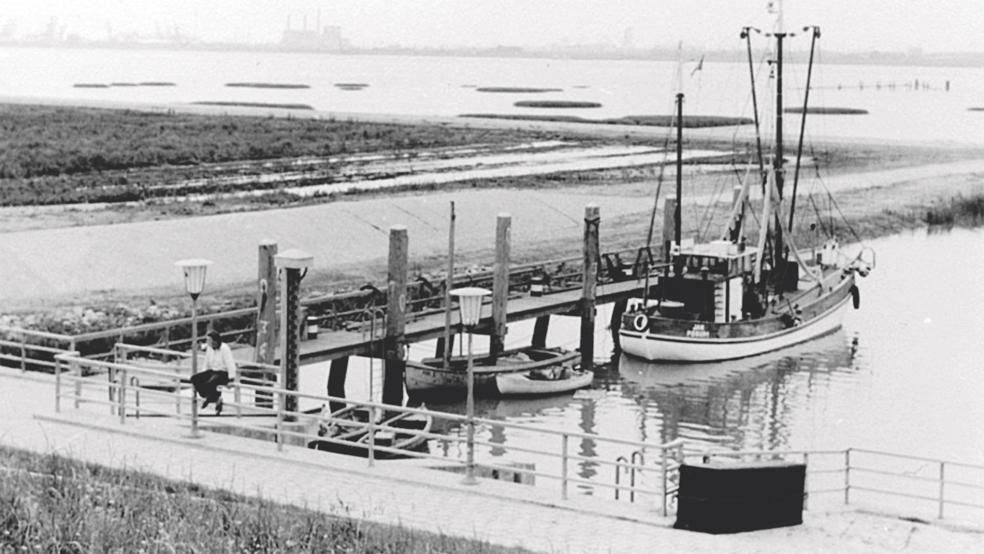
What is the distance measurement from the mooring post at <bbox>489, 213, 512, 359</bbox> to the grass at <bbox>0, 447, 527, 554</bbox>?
19309 mm

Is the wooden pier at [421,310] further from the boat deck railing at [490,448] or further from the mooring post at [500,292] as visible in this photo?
the boat deck railing at [490,448]

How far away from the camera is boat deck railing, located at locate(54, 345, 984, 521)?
23.2 m

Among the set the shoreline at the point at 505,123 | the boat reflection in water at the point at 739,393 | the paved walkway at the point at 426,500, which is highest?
the shoreline at the point at 505,123

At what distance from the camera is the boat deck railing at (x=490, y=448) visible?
23.2 meters

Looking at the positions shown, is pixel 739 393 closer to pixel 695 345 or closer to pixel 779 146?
pixel 695 345

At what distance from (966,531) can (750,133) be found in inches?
3907

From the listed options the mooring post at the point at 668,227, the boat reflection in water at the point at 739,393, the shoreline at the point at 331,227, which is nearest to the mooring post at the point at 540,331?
the boat reflection in water at the point at 739,393

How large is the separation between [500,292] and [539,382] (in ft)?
8.73

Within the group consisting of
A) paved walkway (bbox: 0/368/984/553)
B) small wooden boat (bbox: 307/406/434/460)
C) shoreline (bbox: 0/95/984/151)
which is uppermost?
shoreline (bbox: 0/95/984/151)

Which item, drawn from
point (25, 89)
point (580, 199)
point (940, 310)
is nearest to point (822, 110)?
point (25, 89)

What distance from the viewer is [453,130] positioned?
11056 cm

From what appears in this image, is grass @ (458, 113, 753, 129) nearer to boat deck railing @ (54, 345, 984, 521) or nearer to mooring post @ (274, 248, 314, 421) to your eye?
boat deck railing @ (54, 345, 984, 521)

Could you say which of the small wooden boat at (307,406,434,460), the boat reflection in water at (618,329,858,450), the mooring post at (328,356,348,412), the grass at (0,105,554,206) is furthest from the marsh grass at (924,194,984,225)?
the small wooden boat at (307,406,434,460)

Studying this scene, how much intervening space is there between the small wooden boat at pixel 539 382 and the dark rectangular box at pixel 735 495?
17.7 metres
